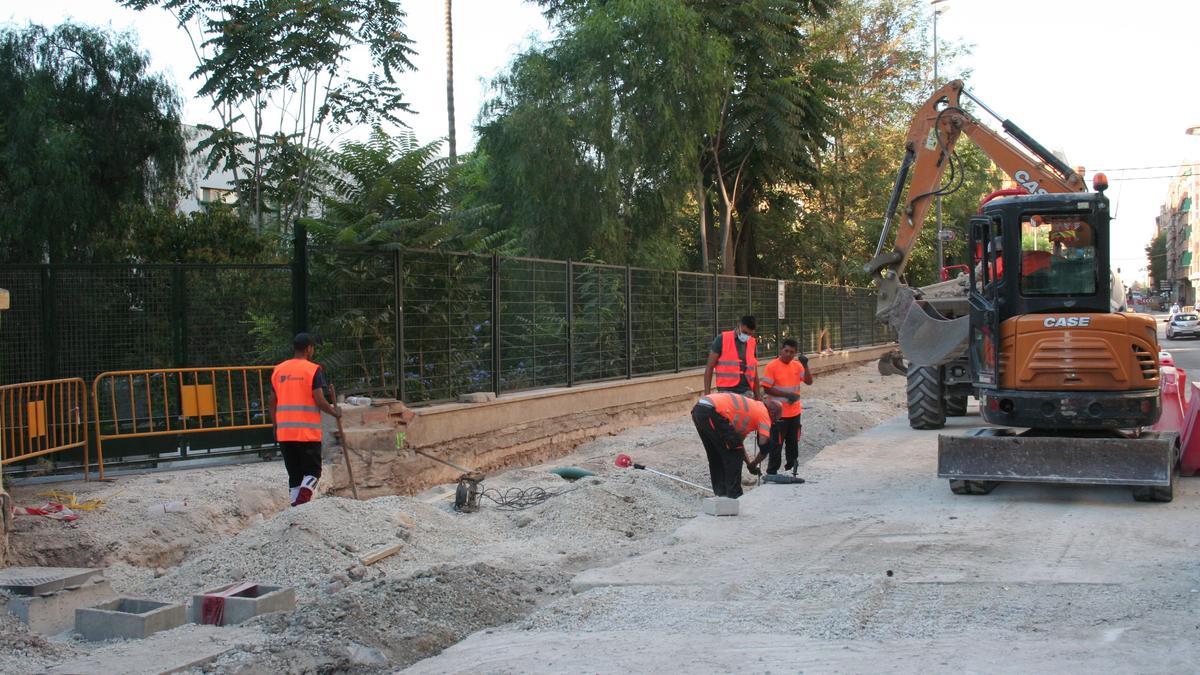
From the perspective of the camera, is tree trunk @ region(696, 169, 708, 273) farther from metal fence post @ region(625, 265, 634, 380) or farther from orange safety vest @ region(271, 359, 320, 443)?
orange safety vest @ region(271, 359, 320, 443)

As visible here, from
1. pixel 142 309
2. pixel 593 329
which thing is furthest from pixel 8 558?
pixel 593 329

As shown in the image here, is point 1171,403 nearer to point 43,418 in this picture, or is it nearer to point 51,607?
point 51,607

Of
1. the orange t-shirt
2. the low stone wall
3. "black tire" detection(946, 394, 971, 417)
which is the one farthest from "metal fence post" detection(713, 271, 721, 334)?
the orange t-shirt

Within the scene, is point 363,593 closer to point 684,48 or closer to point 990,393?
point 990,393

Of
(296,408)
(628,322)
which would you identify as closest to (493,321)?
(628,322)

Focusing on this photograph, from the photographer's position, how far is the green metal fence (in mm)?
11883

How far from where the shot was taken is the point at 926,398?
16.2 m

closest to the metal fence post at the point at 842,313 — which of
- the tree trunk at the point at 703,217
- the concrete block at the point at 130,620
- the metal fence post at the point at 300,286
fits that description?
the tree trunk at the point at 703,217

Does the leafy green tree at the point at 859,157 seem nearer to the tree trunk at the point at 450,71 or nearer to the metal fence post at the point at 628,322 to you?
the tree trunk at the point at 450,71

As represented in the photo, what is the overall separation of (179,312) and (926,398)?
10.5 m

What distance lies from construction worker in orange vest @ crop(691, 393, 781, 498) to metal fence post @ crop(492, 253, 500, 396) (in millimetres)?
4568

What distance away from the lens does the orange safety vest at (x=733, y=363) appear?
12.2 metres

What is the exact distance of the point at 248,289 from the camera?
1183 centimetres

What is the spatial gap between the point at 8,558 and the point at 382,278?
5190 millimetres
